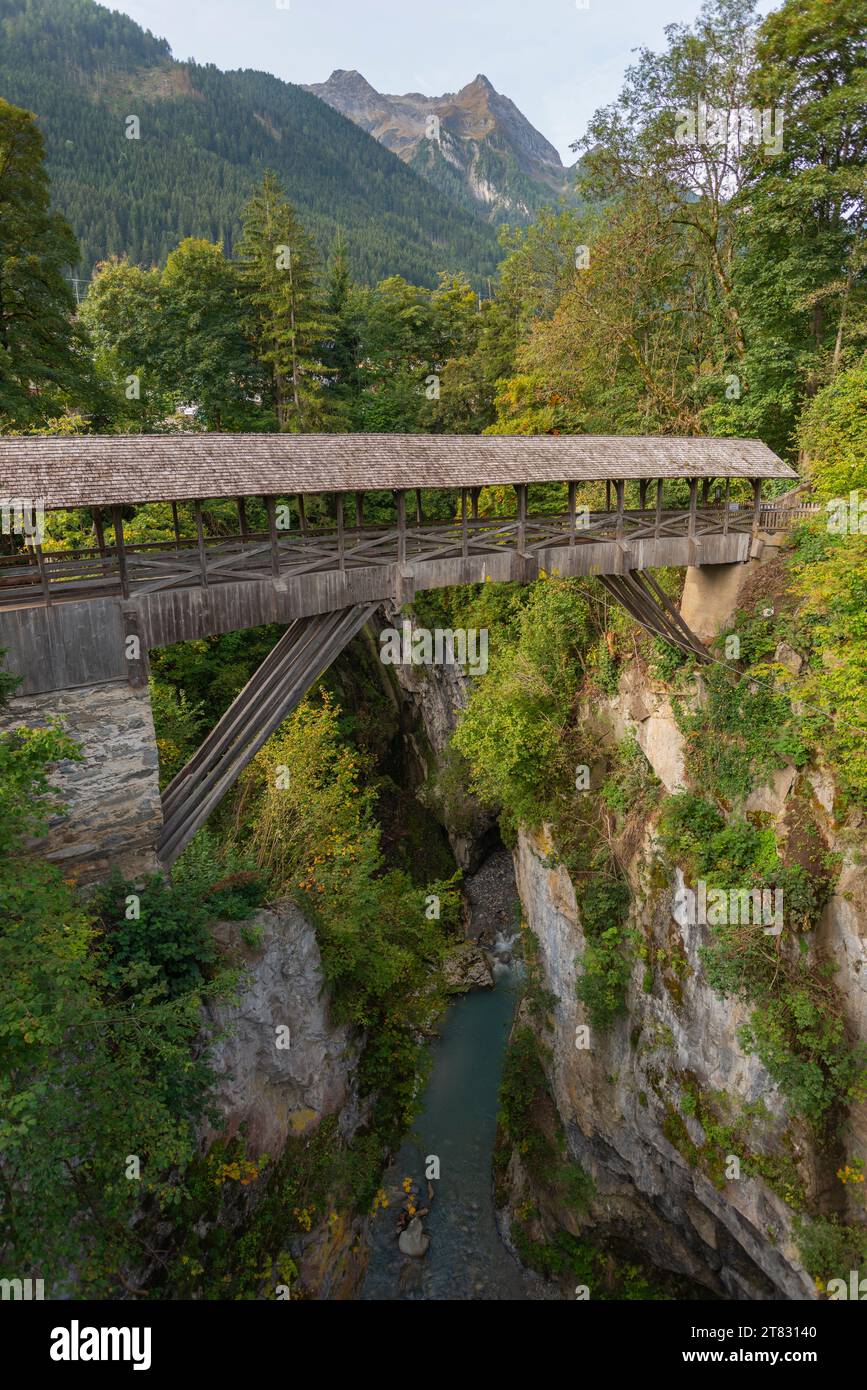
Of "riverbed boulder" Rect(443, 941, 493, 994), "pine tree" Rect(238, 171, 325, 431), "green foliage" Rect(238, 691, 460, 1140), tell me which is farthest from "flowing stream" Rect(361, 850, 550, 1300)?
"pine tree" Rect(238, 171, 325, 431)

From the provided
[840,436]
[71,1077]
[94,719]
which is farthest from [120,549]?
[840,436]

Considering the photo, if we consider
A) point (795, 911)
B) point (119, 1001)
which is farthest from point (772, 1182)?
point (119, 1001)

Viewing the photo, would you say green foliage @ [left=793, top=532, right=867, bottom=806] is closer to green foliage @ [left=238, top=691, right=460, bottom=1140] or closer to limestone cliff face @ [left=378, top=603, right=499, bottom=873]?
green foliage @ [left=238, top=691, right=460, bottom=1140]

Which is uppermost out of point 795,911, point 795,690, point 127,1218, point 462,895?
point 795,690

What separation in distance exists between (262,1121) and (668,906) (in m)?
8.39

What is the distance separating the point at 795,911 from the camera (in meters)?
11.4

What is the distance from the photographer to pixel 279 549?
11.6m

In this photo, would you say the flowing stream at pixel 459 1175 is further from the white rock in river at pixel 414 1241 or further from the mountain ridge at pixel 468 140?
the mountain ridge at pixel 468 140

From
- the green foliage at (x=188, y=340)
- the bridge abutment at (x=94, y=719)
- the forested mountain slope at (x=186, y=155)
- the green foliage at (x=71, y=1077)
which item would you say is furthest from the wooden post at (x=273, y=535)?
the forested mountain slope at (x=186, y=155)

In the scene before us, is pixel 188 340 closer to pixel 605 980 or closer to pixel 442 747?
pixel 442 747

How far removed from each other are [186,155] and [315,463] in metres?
81.9

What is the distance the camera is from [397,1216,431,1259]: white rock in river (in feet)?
52.3

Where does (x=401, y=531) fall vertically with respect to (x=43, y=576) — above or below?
above
